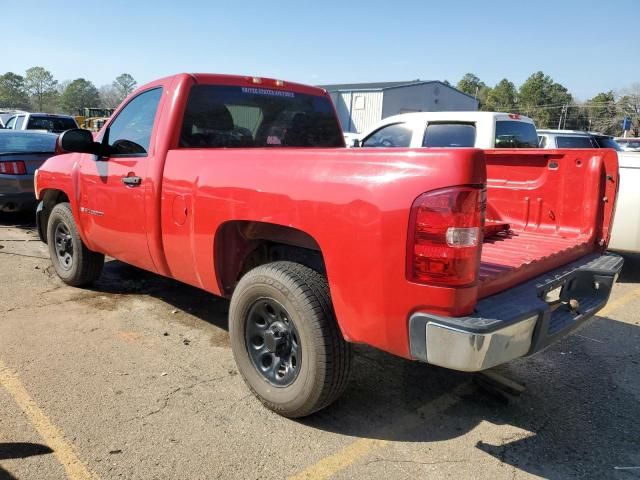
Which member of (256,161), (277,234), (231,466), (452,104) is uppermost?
(452,104)

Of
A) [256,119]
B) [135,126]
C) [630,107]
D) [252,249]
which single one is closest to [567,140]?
[256,119]

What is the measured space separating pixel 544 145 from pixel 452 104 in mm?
35353

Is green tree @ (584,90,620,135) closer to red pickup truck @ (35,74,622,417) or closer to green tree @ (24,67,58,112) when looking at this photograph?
red pickup truck @ (35,74,622,417)

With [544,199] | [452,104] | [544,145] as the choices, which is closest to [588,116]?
[452,104]

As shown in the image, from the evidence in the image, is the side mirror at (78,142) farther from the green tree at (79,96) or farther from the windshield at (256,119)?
the green tree at (79,96)

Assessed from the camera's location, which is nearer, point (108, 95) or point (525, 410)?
point (525, 410)

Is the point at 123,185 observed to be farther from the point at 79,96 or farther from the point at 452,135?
the point at 79,96

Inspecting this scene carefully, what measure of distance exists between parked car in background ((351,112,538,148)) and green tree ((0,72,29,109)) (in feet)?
349

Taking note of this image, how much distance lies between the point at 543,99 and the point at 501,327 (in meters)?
101

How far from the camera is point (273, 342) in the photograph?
3.02 metres

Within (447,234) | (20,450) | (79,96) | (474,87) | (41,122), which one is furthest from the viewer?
(474,87)

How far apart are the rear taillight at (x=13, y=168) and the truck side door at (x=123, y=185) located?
426 cm

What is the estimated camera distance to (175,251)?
3.60 meters

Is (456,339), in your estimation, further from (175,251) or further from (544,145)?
(544,145)
